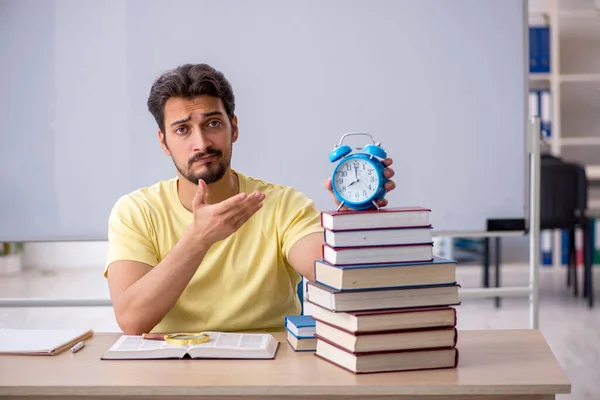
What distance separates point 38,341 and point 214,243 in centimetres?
43

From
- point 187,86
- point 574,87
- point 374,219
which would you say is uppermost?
point 574,87

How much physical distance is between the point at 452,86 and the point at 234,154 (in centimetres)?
73

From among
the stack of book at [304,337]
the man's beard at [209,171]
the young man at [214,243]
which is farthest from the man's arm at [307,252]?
the stack of book at [304,337]

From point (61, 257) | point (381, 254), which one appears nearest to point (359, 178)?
point (381, 254)

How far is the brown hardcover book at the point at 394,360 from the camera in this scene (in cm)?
122

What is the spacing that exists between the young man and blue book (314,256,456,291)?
477 millimetres

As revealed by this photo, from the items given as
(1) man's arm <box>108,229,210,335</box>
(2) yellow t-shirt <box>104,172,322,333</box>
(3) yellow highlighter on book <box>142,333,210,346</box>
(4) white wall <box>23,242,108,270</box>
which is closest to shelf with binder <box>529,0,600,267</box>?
(4) white wall <box>23,242,108,270</box>

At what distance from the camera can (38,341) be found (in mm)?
1433

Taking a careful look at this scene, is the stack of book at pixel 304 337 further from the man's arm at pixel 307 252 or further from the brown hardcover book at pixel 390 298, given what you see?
the man's arm at pixel 307 252

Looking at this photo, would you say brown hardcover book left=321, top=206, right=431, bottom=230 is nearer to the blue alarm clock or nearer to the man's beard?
the blue alarm clock

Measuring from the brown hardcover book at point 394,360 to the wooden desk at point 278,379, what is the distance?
0.05 ft

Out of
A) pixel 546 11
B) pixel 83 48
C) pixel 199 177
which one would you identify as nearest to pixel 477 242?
pixel 546 11

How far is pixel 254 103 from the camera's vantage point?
247 centimetres

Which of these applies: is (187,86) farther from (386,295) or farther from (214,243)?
(386,295)
